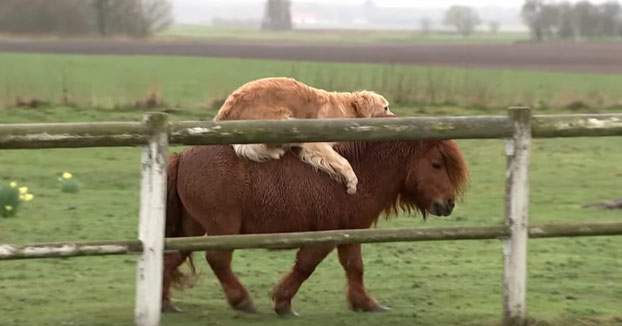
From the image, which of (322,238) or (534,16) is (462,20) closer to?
(534,16)

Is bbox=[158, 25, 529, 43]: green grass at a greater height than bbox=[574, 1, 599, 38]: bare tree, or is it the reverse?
bbox=[574, 1, 599, 38]: bare tree

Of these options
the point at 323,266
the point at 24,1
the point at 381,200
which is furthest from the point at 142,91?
the point at 24,1

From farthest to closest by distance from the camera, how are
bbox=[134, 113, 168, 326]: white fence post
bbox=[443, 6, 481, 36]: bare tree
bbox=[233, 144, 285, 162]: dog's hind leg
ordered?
bbox=[443, 6, 481, 36]: bare tree < bbox=[233, 144, 285, 162]: dog's hind leg < bbox=[134, 113, 168, 326]: white fence post

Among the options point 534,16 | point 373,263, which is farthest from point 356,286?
point 534,16

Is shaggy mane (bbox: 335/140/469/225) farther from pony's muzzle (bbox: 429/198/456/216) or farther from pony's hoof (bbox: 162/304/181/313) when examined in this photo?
pony's hoof (bbox: 162/304/181/313)

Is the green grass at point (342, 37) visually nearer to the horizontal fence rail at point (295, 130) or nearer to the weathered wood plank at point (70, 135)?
the horizontal fence rail at point (295, 130)

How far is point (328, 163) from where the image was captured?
21.8 feet

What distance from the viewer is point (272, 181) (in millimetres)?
6637

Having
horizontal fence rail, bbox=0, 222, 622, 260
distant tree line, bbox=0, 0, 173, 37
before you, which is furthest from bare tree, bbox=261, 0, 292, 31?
horizontal fence rail, bbox=0, 222, 622, 260

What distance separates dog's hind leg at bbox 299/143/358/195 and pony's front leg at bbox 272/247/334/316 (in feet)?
1.44

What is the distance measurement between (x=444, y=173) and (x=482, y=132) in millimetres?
858

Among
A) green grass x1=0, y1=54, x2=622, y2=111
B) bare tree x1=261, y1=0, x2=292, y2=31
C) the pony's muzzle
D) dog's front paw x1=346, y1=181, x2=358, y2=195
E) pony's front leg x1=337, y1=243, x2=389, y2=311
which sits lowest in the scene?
bare tree x1=261, y1=0, x2=292, y2=31

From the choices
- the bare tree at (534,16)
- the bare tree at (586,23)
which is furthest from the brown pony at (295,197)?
the bare tree at (586,23)

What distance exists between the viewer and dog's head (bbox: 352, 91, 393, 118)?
689 centimetres
